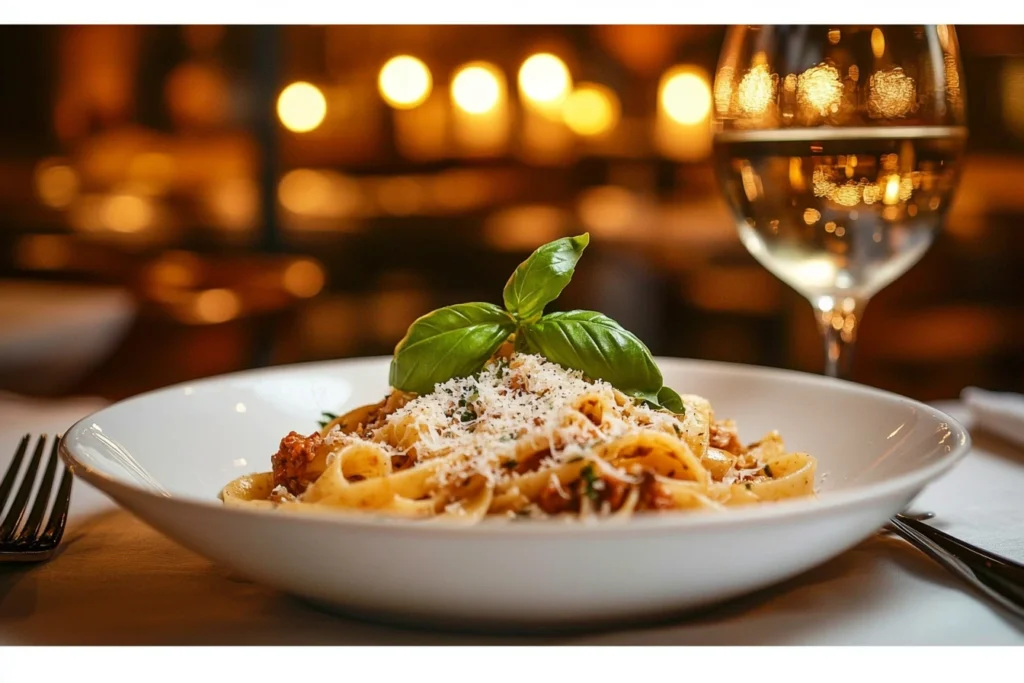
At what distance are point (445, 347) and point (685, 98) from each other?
5.68 meters

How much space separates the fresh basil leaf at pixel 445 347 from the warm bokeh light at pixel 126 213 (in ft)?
20.7

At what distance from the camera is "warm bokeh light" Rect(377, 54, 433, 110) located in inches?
269

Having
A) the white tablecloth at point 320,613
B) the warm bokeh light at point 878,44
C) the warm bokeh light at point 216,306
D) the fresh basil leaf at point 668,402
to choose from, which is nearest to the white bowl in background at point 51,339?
the white tablecloth at point 320,613

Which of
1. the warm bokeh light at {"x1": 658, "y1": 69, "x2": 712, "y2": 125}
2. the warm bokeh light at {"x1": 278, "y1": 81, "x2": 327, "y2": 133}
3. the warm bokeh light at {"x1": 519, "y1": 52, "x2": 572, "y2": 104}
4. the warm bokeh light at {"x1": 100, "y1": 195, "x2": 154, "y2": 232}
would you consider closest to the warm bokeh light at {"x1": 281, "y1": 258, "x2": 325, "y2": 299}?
the warm bokeh light at {"x1": 278, "y1": 81, "x2": 327, "y2": 133}

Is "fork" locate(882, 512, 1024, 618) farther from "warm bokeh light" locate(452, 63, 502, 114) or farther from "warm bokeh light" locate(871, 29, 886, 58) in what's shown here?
"warm bokeh light" locate(452, 63, 502, 114)

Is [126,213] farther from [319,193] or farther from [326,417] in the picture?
[326,417]

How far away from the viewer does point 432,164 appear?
6.97m

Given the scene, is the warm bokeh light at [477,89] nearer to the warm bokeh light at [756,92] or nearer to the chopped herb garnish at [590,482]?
the warm bokeh light at [756,92]

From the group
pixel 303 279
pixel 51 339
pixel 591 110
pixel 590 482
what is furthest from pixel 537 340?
pixel 591 110

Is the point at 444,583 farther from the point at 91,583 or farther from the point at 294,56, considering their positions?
the point at 294,56

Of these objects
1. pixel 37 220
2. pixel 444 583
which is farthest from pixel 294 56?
pixel 444 583

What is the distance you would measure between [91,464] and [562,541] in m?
0.50

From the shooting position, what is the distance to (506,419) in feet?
3.94

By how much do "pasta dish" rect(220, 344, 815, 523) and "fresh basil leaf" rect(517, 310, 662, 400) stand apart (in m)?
0.02
